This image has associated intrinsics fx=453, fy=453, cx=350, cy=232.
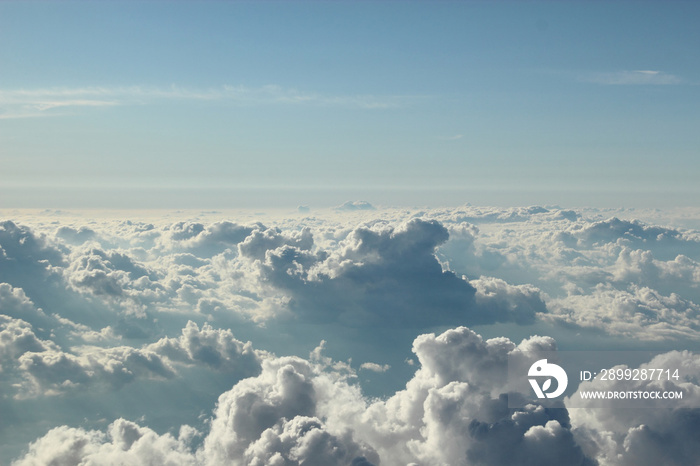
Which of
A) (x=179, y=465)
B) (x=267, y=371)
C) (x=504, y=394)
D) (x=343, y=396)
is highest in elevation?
(x=504, y=394)

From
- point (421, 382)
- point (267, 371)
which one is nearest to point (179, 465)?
point (267, 371)

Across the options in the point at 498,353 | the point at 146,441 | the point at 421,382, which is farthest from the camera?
the point at 146,441

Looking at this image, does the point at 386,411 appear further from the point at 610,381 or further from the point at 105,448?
the point at 105,448

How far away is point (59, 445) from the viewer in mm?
148250

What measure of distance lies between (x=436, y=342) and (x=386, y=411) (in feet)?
82.3

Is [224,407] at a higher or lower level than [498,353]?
lower

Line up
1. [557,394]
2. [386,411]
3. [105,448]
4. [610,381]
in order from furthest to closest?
[105,448] → [386,411] → [610,381] → [557,394]

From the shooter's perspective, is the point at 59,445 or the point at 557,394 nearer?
the point at 557,394

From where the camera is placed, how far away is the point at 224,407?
359 feet

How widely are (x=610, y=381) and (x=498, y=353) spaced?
21.6 meters

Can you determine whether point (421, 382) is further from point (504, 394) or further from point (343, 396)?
point (343, 396)

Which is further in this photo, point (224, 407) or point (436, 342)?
point (224, 407)

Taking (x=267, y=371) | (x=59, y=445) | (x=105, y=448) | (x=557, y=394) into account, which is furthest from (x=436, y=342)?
(x=59, y=445)

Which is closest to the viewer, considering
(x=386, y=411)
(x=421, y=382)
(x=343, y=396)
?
(x=421, y=382)
